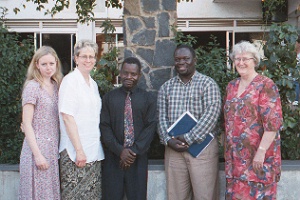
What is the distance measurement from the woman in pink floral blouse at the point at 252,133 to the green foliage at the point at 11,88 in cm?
314

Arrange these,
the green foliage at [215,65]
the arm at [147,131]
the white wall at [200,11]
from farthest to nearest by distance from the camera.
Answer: the white wall at [200,11] → the green foliage at [215,65] → the arm at [147,131]

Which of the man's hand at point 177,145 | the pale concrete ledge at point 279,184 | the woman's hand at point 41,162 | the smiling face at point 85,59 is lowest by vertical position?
the pale concrete ledge at point 279,184

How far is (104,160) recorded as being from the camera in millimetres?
4730

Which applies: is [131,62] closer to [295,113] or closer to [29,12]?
[295,113]

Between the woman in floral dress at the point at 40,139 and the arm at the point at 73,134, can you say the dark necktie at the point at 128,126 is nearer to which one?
the arm at the point at 73,134

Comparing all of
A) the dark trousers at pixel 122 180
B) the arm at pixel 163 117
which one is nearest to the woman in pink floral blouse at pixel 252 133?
the arm at pixel 163 117

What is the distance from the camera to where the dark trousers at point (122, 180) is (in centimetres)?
461

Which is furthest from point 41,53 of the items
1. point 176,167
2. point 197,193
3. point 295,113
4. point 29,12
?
point 29,12

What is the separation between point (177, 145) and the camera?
465 centimetres

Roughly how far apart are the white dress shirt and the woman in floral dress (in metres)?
0.11

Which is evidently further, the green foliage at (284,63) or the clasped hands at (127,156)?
the green foliage at (284,63)

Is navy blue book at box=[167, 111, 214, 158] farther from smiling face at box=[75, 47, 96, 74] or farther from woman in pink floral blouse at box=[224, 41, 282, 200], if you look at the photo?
smiling face at box=[75, 47, 96, 74]

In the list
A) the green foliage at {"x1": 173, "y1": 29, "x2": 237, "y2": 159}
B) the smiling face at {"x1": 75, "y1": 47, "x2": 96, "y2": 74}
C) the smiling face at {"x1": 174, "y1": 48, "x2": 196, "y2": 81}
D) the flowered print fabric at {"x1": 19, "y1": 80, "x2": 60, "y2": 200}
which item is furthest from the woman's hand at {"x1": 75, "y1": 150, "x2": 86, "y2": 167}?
the green foliage at {"x1": 173, "y1": 29, "x2": 237, "y2": 159}

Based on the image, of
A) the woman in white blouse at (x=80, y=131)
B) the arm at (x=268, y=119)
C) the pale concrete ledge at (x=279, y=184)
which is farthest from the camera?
the pale concrete ledge at (x=279, y=184)
